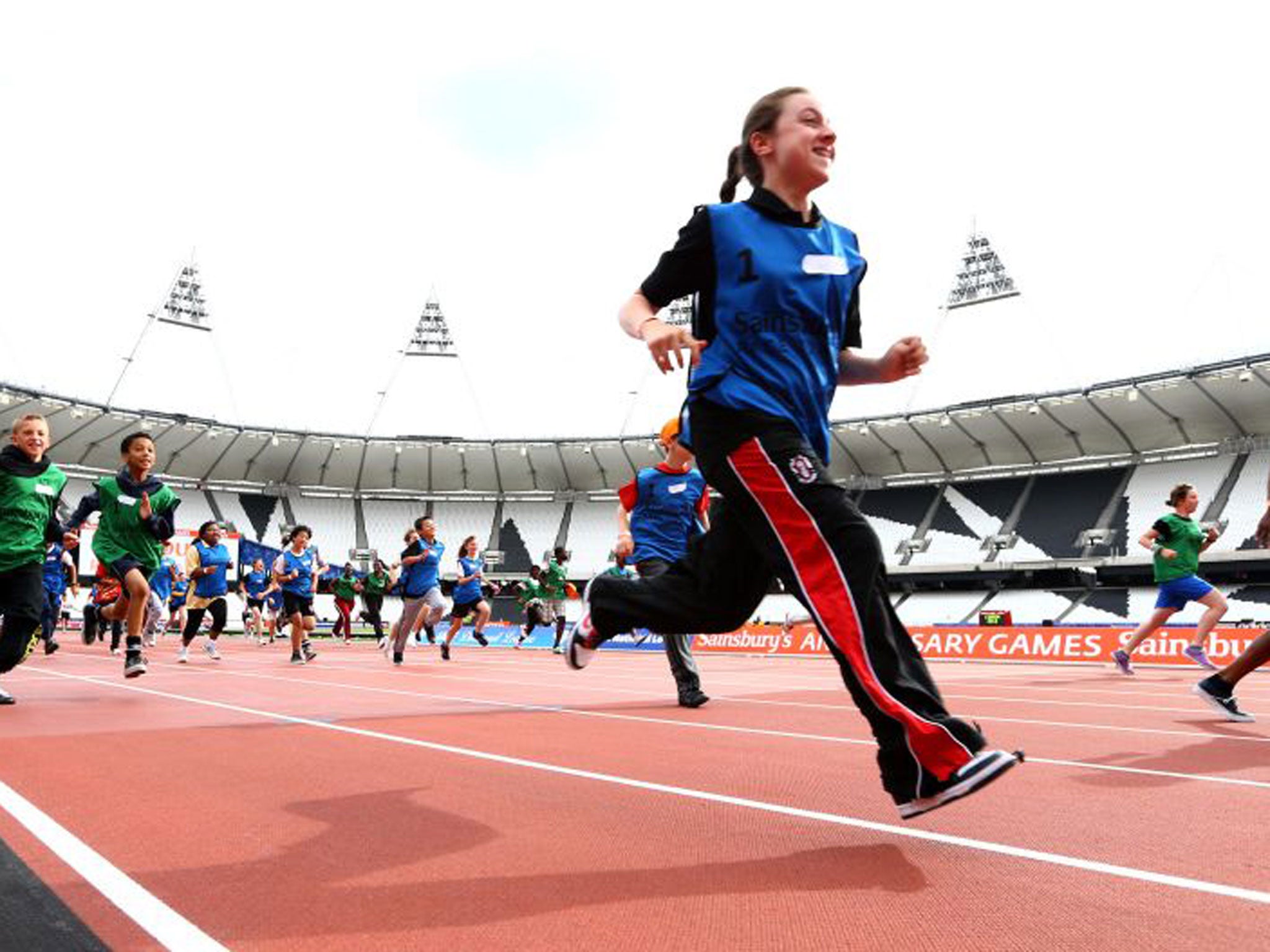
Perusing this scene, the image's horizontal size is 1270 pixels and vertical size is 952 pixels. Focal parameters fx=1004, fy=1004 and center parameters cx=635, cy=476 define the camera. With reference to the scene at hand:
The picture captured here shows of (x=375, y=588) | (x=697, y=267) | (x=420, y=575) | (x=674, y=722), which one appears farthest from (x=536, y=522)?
(x=697, y=267)

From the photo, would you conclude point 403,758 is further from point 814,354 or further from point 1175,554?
point 1175,554

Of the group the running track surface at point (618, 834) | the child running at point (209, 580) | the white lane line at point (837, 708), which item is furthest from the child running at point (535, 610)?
the running track surface at point (618, 834)

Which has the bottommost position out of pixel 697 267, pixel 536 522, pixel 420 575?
pixel 420 575

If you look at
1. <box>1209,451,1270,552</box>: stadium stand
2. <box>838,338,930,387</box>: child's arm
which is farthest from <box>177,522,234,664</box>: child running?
<box>1209,451,1270,552</box>: stadium stand

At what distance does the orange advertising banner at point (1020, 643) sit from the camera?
51.0ft

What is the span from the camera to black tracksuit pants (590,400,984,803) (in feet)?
8.50

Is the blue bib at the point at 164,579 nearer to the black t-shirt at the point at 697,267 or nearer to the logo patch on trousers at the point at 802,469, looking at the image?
the black t-shirt at the point at 697,267

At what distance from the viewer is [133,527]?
28.0 feet

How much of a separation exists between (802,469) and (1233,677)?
4.78m

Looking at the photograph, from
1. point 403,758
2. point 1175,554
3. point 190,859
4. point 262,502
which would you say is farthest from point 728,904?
point 262,502

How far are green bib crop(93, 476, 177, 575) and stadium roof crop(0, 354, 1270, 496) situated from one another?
36.1 meters

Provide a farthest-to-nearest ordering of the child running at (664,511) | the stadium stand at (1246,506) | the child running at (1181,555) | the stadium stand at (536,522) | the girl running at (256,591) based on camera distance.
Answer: the stadium stand at (536,522) → the stadium stand at (1246,506) → the girl running at (256,591) → the child running at (1181,555) → the child running at (664,511)

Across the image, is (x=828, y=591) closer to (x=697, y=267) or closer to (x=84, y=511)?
(x=697, y=267)

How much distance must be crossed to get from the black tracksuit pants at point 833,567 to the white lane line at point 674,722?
1889 millimetres
